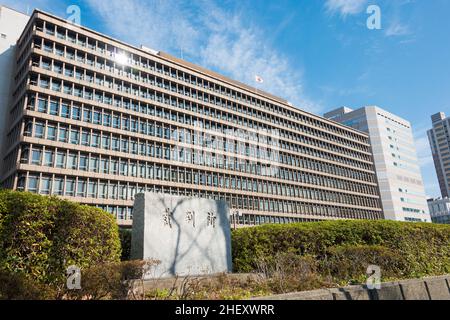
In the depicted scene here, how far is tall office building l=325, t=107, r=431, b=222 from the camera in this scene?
9306 cm

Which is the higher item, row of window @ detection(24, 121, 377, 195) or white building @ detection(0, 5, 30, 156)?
white building @ detection(0, 5, 30, 156)

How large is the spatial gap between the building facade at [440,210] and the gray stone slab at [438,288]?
574 ft

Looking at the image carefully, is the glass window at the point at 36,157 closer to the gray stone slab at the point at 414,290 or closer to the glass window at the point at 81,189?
the glass window at the point at 81,189

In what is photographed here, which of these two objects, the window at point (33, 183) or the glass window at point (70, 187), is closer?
the window at point (33, 183)

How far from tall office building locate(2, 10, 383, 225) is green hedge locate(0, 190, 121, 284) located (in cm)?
2535

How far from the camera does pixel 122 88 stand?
4922 centimetres

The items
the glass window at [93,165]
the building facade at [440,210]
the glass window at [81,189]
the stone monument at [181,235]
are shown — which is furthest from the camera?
the building facade at [440,210]

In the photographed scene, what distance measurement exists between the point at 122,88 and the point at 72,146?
12.0m

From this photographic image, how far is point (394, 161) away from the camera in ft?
319

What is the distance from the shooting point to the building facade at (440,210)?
155 meters

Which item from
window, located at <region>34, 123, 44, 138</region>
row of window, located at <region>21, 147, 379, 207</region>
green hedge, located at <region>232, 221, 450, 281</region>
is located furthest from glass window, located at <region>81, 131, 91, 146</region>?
green hedge, located at <region>232, 221, 450, 281</region>

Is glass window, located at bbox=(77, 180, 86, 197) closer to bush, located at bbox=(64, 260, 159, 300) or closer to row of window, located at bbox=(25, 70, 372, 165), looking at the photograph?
row of window, located at bbox=(25, 70, 372, 165)

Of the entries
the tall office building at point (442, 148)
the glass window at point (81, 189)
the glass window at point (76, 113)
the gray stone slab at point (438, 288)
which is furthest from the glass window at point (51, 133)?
the tall office building at point (442, 148)

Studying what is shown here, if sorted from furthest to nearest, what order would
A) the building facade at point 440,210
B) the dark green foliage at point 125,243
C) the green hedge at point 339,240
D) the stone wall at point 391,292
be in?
the building facade at point 440,210 < the green hedge at point 339,240 < the dark green foliage at point 125,243 < the stone wall at point 391,292
